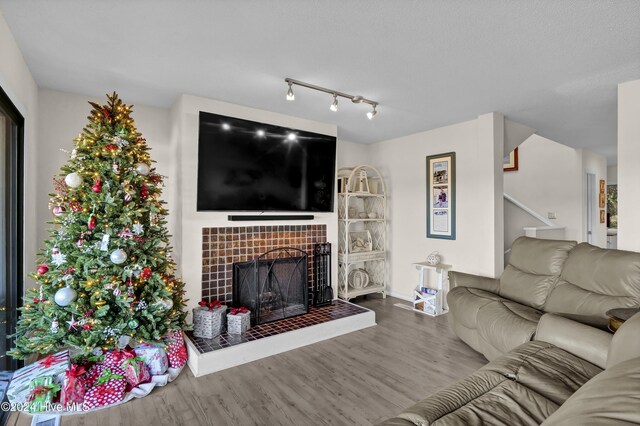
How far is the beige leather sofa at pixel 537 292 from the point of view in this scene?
2.25m

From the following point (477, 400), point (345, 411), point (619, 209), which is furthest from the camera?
point (619, 209)

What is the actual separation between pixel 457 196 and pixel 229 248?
9.32 feet

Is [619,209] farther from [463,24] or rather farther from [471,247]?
[463,24]

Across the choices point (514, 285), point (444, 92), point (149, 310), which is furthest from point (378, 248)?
point (149, 310)

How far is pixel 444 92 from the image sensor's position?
9.86 ft

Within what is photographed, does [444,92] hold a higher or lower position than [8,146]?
higher

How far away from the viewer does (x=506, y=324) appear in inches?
93.4

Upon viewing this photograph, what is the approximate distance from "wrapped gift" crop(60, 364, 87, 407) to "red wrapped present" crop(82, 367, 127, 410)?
4cm

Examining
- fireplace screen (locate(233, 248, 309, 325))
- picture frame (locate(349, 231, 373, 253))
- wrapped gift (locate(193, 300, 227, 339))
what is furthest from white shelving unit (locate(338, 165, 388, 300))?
wrapped gift (locate(193, 300, 227, 339))

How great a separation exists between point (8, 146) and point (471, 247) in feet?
14.6

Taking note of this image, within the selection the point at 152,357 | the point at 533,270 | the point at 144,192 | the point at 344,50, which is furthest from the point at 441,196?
the point at 152,357

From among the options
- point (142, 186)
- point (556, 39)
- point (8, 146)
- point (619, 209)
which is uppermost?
point (556, 39)

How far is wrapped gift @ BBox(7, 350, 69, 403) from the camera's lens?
2.07m

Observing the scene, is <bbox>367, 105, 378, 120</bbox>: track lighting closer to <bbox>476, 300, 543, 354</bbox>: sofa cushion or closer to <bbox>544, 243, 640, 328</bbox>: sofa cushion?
<bbox>476, 300, 543, 354</bbox>: sofa cushion
